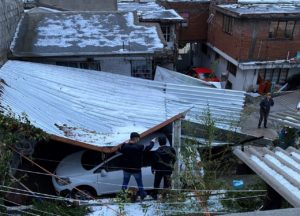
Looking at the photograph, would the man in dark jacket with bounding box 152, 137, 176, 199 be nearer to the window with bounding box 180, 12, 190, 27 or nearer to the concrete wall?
the concrete wall

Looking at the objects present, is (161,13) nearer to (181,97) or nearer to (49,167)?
(181,97)

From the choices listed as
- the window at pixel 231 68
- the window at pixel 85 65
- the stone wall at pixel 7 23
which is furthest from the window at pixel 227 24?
the stone wall at pixel 7 23

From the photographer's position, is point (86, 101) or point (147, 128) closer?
point (147, 128)

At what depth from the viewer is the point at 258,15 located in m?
18.7

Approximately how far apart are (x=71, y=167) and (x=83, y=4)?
1453 centimetres

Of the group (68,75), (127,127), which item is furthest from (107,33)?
(127,127)

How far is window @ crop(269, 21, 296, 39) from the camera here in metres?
19.5

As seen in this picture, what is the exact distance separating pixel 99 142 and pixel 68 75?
4297 millimetres

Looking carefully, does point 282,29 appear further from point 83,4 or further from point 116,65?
point 83,4

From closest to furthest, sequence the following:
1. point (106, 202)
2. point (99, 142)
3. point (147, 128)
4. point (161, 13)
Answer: point (106, 202) → point (99, 142) → point (147, 128) → point (161, 13)

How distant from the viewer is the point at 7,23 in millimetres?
12086

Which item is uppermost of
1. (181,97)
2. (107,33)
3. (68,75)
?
(107,33)

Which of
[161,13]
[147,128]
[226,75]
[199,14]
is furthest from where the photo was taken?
[199,14]

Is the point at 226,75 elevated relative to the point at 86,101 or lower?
lower
